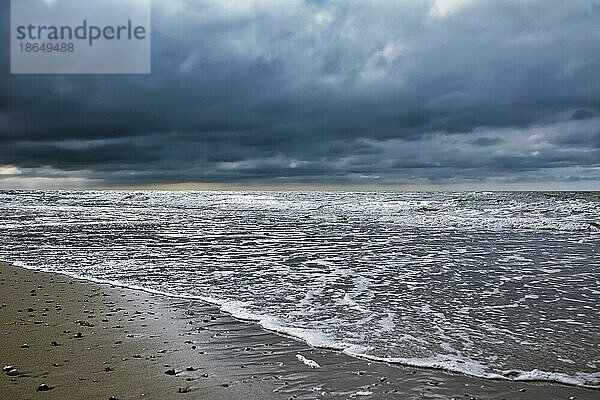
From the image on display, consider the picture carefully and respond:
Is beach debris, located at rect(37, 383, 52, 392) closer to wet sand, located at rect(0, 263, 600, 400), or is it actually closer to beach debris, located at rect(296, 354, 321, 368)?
wet sand, located at rect(0, 263, 600, 400)

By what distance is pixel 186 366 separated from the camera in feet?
17.4

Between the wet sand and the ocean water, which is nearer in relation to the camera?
the wet sand

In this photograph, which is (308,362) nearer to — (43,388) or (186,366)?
(186,366)

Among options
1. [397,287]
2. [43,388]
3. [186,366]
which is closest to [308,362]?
[186,366]

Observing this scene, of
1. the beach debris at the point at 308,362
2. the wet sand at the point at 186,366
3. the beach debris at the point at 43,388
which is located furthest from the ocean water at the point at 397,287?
the beach debris at the point at 43,388

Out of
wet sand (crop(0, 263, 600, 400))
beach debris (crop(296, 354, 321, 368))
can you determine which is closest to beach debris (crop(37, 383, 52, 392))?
wet sand (crop(0, 263, 600, 400))

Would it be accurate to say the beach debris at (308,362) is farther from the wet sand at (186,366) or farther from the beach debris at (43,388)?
the beach debris at (43,388)

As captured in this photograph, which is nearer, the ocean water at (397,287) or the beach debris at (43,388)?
the beach debris at (43,388)

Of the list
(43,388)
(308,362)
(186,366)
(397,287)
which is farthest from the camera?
(397,287)

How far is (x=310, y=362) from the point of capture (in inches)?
216

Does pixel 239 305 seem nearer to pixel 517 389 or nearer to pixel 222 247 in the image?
pixel 517 389

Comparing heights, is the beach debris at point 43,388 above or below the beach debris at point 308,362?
above

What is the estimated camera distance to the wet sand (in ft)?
15.2

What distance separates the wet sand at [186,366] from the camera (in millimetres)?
4629
